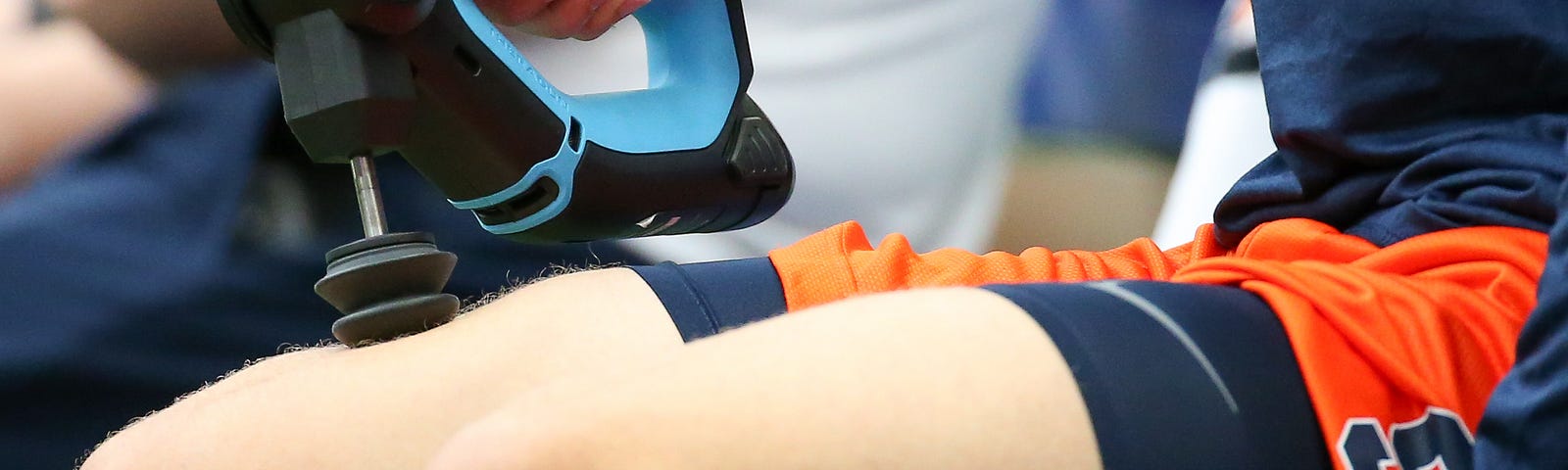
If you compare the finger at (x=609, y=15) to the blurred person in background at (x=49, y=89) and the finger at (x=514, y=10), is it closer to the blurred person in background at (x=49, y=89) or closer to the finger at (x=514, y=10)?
the finger at (x=514, y=10)

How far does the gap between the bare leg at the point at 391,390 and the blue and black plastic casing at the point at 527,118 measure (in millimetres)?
97

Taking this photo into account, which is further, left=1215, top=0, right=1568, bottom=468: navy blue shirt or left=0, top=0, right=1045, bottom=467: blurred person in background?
left=0, top=0, right=1045, bottom=467: blurred person in background

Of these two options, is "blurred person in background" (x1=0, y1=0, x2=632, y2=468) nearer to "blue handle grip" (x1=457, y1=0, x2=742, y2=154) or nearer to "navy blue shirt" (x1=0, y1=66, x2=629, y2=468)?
"navy blue shirt" (x1=0, y1=66, x2=629, y2=468)

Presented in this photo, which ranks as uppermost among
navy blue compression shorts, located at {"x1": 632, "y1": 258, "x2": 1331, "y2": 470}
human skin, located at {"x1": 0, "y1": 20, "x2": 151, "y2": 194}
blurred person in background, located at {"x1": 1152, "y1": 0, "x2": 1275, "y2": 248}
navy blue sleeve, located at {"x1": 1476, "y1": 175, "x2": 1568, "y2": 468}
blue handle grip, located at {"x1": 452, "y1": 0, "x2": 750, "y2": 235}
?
human skin, located at {"x1": 0, "y1": 20, "x2": 151, "y2": 194}

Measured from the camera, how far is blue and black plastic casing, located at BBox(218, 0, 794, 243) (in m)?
0.50

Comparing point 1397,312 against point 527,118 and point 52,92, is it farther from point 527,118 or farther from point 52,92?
point 52,92

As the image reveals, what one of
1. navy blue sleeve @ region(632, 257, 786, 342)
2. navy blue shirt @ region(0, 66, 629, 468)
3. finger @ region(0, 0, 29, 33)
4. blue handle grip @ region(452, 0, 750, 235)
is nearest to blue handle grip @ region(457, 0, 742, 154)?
blue handle grip @ region(452, 0, 750, 235)

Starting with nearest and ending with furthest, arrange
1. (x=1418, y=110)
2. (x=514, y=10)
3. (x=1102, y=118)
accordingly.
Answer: (x=1418, y=110), (x=514, y=10), (x=1102, y=118)

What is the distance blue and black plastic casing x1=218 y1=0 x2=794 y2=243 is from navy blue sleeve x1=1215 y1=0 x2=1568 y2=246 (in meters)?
0.35

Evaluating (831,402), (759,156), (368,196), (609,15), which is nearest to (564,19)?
(609,15)

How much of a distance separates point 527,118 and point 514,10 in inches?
5.3

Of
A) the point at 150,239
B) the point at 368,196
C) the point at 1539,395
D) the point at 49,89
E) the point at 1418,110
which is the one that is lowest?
the point at 1539,395

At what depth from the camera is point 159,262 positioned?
0.77 metres

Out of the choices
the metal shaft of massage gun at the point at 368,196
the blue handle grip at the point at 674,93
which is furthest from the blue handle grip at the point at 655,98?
the metal shaft of massage gun at the point at 368,196
